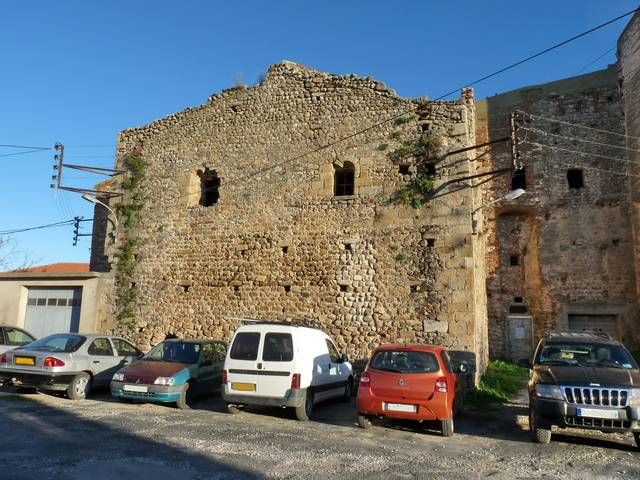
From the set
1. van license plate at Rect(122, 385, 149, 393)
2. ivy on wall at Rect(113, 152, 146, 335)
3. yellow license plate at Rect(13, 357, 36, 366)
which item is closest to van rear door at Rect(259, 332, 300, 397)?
van license plate at Rect(122, 385, 149, 393)

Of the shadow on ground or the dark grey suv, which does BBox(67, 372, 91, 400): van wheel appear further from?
the dark grey suv

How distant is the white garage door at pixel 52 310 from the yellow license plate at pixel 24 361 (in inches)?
239

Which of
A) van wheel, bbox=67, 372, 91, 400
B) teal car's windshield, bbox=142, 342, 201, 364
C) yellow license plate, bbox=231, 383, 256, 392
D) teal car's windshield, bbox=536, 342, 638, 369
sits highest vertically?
teal car's windshield, bbox=536, 342, 638, 369

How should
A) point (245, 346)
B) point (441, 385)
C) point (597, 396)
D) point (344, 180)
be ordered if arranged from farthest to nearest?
point (344, 180) < point (245, 346) < point (441, 385) < point (597, 396)

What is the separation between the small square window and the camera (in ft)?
55.6

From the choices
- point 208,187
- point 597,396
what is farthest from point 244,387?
point 208,187

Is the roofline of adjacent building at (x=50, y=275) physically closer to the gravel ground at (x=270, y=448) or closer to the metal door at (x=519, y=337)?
the gravel ground at (x=270, y=448)

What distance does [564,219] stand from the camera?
55.4ft

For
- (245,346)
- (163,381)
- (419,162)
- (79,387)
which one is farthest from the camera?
(419,162)

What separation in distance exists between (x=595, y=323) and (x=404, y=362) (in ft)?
39.1

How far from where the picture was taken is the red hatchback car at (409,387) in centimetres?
691

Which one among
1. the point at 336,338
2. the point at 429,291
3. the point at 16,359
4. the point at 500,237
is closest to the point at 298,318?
the point at 336,338

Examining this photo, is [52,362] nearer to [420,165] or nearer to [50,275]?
[50,275]

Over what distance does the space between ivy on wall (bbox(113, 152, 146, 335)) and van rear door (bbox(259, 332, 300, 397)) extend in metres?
7.54
